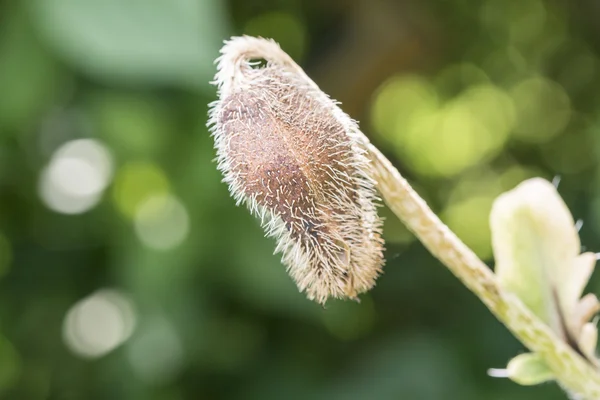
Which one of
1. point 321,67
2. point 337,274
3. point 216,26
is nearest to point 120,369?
point 216,26

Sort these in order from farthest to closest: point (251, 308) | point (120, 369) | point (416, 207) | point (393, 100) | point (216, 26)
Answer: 1. point (393, 100)
2. point (251, 308)
3. point (120, 369)
4. point (216, 26)
5. point (416, 207)

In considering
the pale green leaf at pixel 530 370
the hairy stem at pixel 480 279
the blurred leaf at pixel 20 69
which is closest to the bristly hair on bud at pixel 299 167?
the hairy stem at pixel 480 279

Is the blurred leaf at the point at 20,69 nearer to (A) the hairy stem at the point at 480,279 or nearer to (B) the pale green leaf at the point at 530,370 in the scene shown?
(A) the hairy stem at the point at 480,279

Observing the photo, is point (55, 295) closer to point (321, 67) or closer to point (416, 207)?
point (321, 67)

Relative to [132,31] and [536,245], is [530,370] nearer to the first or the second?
[536,245]

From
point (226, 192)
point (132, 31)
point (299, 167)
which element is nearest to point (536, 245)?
point (299, 167)

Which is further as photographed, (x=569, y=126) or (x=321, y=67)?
(x=569, y=126)

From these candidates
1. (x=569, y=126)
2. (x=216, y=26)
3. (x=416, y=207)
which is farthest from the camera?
(x=569, y=126)
